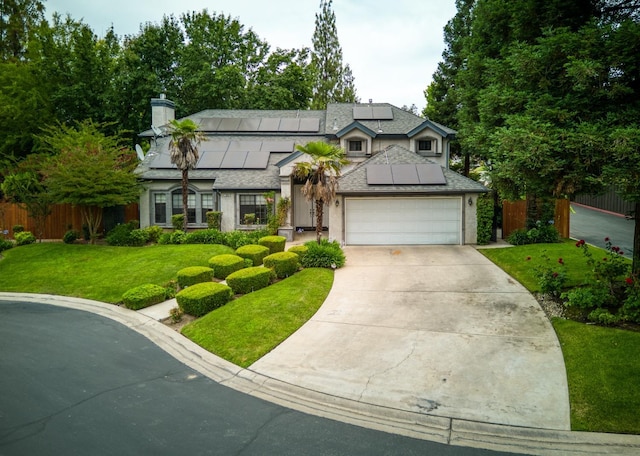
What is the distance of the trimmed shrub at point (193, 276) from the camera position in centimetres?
1336

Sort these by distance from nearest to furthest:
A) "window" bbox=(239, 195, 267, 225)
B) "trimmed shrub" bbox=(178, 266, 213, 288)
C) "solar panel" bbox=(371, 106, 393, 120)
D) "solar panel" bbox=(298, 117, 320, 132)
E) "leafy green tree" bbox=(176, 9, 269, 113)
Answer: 1. "trimmed shrub" bbox=(178, 266, 213, 288)
2. "window" bbox=(239, 195, 267, 225)
3. "solar panel" bbox=(371, 106, 393, 120)
4. "solar panel" bbox=(298, 117, 320, 132)
5. "leafy green tree" bbox=(176, 9, 269, 113)

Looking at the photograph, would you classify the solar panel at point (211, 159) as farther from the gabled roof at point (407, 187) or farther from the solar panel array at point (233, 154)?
the gabled roof at point (407, 187)

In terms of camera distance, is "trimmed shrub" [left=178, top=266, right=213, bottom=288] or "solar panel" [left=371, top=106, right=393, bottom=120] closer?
"trimmed shrub" [left=178, top=266, right=213, bottom=288]

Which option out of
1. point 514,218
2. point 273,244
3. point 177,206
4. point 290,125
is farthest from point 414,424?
point 290,125

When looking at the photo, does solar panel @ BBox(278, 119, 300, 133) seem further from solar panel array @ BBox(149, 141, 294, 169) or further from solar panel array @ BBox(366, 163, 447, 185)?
solar panel array @ BBox(366, 163, 447, 185)

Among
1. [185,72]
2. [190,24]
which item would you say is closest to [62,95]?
[185,72]


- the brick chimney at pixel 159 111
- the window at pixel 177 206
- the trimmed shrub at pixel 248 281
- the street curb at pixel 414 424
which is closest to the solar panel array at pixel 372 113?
the window at pixel 177 206

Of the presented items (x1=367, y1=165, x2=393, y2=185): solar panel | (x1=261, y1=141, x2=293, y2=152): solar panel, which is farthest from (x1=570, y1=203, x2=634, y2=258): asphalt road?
(x1=261, y1=141, x2=293, y2=152): solar panel

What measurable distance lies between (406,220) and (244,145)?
12006 millimetres

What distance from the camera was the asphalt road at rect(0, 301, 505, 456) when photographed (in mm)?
5758

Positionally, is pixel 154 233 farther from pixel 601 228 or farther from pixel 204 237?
pixel 601 228

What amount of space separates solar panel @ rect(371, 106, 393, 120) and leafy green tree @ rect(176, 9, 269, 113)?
14.1 meters

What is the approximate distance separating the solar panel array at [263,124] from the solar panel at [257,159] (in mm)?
2850

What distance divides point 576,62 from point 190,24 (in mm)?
39139
